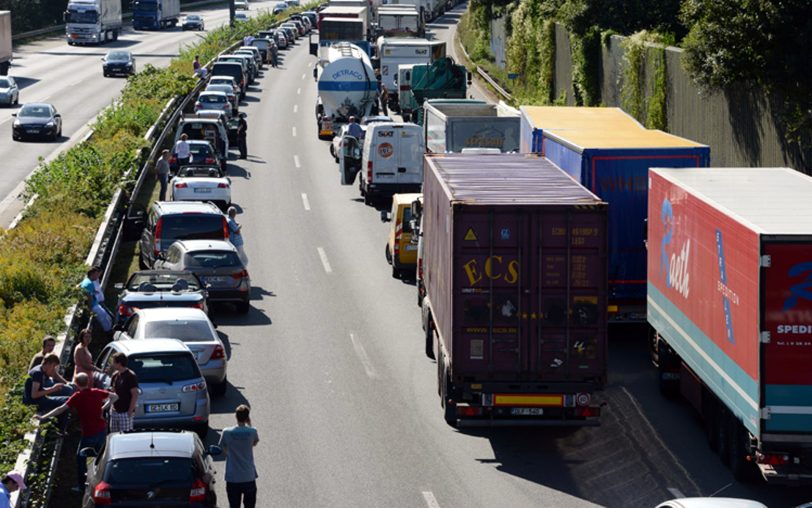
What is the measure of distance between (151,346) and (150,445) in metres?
5.17

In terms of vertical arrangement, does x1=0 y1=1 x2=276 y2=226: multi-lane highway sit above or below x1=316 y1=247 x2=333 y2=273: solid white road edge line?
above

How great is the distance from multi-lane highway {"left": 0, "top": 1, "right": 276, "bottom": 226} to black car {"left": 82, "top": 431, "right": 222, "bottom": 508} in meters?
23.2

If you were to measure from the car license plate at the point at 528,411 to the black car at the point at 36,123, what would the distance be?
37869 millimetres

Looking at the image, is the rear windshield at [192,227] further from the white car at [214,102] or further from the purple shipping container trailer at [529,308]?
the white car at [214,102]

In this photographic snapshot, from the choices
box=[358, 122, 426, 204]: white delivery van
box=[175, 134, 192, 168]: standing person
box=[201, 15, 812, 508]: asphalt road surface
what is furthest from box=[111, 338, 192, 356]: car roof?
box=[175, 134, 192, 168]: standing person

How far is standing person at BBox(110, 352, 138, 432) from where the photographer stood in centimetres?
1805

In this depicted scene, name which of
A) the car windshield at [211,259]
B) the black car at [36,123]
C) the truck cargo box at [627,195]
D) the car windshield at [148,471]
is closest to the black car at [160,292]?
the car windshield at [211,259]

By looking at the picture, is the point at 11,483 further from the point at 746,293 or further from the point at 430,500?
the point at 746,293

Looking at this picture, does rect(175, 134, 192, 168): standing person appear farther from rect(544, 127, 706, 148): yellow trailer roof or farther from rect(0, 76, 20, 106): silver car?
rect(0, 76, 20, 106): silver car

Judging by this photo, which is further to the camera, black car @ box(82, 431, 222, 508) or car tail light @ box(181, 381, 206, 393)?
car tail light @ box(181, 381, 206, 393)

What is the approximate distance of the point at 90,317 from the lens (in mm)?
25125

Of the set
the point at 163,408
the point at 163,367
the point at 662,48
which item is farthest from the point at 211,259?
the point at 662,48

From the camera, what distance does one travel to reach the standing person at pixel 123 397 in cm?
1805

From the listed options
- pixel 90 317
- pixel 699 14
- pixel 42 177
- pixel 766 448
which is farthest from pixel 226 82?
pixel 766 448
